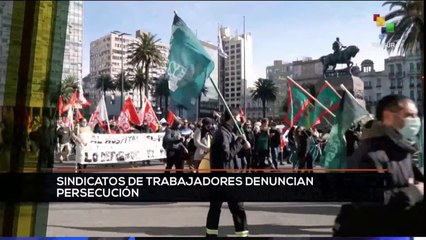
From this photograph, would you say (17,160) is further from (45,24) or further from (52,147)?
(45,24)

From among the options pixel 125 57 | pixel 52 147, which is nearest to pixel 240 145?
pixel 125 57

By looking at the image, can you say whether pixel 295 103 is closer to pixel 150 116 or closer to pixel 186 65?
pixel 186 65

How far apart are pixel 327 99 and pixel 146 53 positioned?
773 millimetres

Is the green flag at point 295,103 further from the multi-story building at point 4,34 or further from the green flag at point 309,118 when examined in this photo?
the multi-story building at point 4,34

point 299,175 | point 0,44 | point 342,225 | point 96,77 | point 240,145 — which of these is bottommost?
point 342,225

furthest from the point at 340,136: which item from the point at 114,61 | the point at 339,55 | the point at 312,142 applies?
the point at 114,61

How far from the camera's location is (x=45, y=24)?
1.84m

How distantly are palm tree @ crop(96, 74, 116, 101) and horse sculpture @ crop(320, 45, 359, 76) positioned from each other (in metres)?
0.87

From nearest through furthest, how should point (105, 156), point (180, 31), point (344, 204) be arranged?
point (180, 31)
point (344, 204)
point (105, 156)

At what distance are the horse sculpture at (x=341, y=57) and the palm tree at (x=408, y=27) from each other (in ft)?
0.47

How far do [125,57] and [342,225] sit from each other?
46.9 inches

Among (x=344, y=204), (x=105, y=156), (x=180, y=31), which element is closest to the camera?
(x=180, y=31)

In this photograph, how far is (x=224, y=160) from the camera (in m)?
1.94

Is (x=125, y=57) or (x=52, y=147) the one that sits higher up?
(x=125, y=57)
